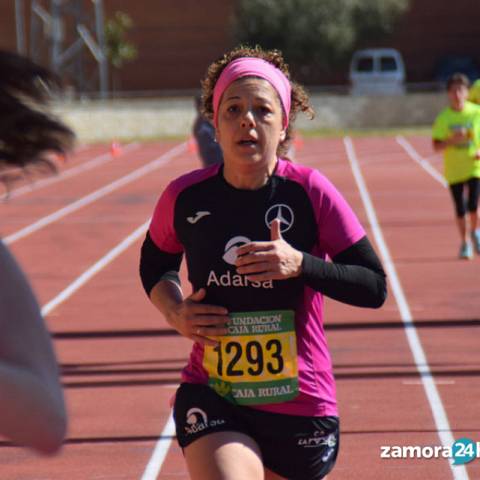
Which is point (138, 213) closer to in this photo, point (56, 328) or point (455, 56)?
point (56, 328)

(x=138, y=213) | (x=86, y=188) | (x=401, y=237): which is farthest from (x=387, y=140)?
(x=401, y=237)

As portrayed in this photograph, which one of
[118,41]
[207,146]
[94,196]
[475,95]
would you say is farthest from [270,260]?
[118,41]

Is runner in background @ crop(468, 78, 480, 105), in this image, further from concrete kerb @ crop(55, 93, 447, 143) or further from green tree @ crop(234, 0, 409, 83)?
green tree @ crop(234, 0, 409, 83)

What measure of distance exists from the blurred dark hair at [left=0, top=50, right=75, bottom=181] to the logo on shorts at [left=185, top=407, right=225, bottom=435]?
81.9 inches

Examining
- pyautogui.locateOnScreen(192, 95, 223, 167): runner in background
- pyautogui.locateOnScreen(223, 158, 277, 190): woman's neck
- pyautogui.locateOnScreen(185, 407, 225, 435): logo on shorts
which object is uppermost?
pyautogui.locateOnScreen(223, 158, 277, 190): woman's neck

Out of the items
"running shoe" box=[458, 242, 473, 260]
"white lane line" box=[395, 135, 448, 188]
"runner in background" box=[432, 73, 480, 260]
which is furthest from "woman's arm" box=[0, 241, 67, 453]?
"white lane line" box=[395, 135, 448, 188]

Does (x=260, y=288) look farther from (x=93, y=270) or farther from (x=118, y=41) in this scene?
(x=118, y=41)

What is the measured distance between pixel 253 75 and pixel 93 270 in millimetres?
10478

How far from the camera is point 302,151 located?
1304 inches

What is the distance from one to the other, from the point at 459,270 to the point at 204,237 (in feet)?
32.3

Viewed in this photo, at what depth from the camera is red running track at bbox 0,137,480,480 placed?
6922 mm

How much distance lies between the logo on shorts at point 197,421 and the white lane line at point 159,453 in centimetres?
267

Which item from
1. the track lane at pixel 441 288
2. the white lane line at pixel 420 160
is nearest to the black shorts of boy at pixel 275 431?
the track lane at pixel 441 288

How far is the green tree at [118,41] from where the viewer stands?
171ft
